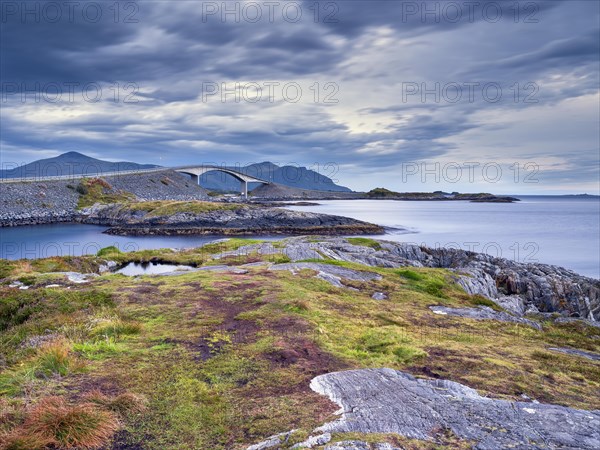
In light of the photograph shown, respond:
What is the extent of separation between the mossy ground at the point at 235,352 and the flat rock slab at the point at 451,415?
534 millimetres

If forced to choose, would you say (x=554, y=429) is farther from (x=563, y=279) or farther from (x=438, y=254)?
(x=438, y=254)

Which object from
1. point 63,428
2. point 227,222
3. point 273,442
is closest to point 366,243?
point 273,442

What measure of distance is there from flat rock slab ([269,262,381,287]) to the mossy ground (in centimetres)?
386

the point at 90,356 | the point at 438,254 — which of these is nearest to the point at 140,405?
the point at 90,356

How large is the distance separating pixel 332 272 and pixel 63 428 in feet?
82.8

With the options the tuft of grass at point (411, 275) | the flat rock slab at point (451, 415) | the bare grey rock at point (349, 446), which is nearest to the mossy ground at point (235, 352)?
the bare grey rock at point (349, 446)

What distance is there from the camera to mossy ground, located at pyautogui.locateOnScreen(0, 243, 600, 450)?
31.8 ft

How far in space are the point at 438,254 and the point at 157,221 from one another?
7809cm

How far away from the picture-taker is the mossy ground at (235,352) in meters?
9.70

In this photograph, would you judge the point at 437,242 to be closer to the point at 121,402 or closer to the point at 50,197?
the point at 121,402

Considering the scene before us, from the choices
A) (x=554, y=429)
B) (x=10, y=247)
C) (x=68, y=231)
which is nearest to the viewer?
(x=554, y=429)

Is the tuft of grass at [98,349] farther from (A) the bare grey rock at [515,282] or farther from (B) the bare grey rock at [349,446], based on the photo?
(A) the bare grey rock at [515,282]

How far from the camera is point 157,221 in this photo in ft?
372

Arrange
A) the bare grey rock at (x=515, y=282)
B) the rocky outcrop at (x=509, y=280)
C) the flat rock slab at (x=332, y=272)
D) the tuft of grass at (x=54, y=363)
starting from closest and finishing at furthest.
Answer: the tuft of grass at (x=54, y=363)
the flat rock slab at (x=332, y=272)
the bare grey rock at (x=515, y=282)
the rocky outcrop at (x=509, y=280)
